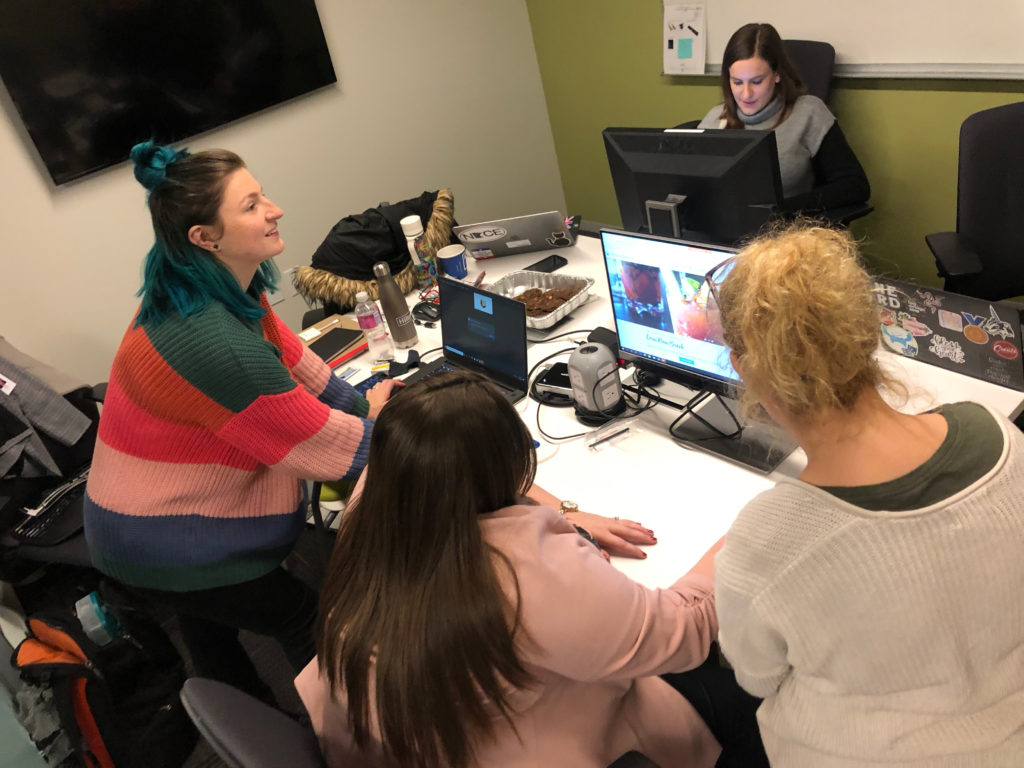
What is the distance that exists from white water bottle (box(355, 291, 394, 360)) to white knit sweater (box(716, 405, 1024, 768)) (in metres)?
1.53

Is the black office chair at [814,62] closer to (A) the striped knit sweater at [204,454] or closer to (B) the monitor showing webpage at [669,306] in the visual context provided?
(B) the monitor showing webpage at [669,306]

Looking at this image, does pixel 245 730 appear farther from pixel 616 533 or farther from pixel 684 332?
pixel 684 332

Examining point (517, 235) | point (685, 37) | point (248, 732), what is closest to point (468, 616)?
point (248, 732)

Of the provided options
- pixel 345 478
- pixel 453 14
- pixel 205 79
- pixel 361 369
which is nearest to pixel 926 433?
pixel 345 478

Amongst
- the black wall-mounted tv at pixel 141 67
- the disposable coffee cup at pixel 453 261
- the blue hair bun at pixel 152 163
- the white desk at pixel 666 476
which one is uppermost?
the black wall-mounted tv at pixel 141 67

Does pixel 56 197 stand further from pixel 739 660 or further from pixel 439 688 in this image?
pixel 739 660

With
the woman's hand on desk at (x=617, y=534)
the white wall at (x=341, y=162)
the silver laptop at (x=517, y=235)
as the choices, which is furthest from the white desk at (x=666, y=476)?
the white wall at (x=341, y=162)

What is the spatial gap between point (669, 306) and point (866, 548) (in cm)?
82

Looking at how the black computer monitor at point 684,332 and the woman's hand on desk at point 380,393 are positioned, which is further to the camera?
the woman's hand on desk at point 380,393

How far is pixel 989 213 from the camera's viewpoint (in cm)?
226

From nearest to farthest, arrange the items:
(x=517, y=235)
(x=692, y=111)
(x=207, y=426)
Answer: (x=207, y=426), (x=517, y=235), (x=692, y=111)

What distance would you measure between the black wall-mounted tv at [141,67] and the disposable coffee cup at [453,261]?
1.48 m

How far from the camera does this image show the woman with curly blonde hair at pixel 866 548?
846 millimetres

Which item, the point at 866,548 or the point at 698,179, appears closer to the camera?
the point at 866,548
